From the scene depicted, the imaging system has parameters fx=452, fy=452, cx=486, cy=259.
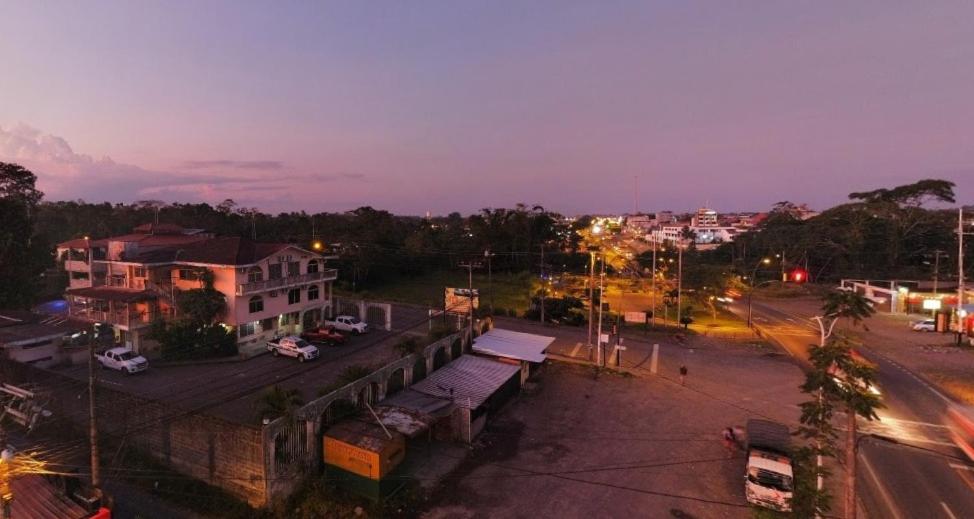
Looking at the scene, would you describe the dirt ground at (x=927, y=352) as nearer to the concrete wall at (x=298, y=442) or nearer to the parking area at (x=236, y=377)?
the concrete wall at (x=298, y=442)

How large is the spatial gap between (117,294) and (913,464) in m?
45.2

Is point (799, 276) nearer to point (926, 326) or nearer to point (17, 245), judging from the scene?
point (926, 326)

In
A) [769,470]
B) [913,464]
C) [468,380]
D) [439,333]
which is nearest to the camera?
[769,470]

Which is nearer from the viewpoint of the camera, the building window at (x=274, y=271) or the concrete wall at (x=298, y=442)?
the concrete wall at (x=298, y=442)

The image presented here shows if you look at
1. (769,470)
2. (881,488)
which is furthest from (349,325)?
(881,488)

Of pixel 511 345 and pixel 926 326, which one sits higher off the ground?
pixel 511 345

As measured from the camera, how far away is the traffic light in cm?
6450

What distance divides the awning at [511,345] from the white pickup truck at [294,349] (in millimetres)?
11143

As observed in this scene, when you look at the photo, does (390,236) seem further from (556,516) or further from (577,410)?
(556,516)

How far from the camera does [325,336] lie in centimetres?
3381

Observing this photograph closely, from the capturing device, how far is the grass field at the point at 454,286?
52.1 metres

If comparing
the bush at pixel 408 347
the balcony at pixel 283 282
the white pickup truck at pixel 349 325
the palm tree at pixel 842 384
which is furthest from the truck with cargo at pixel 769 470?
the balcony at pixel 283 282

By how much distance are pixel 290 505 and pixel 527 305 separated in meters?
38.8

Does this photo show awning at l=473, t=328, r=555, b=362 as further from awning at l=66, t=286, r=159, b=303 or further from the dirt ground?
awning at l=66, t=286, r=159, b=303
